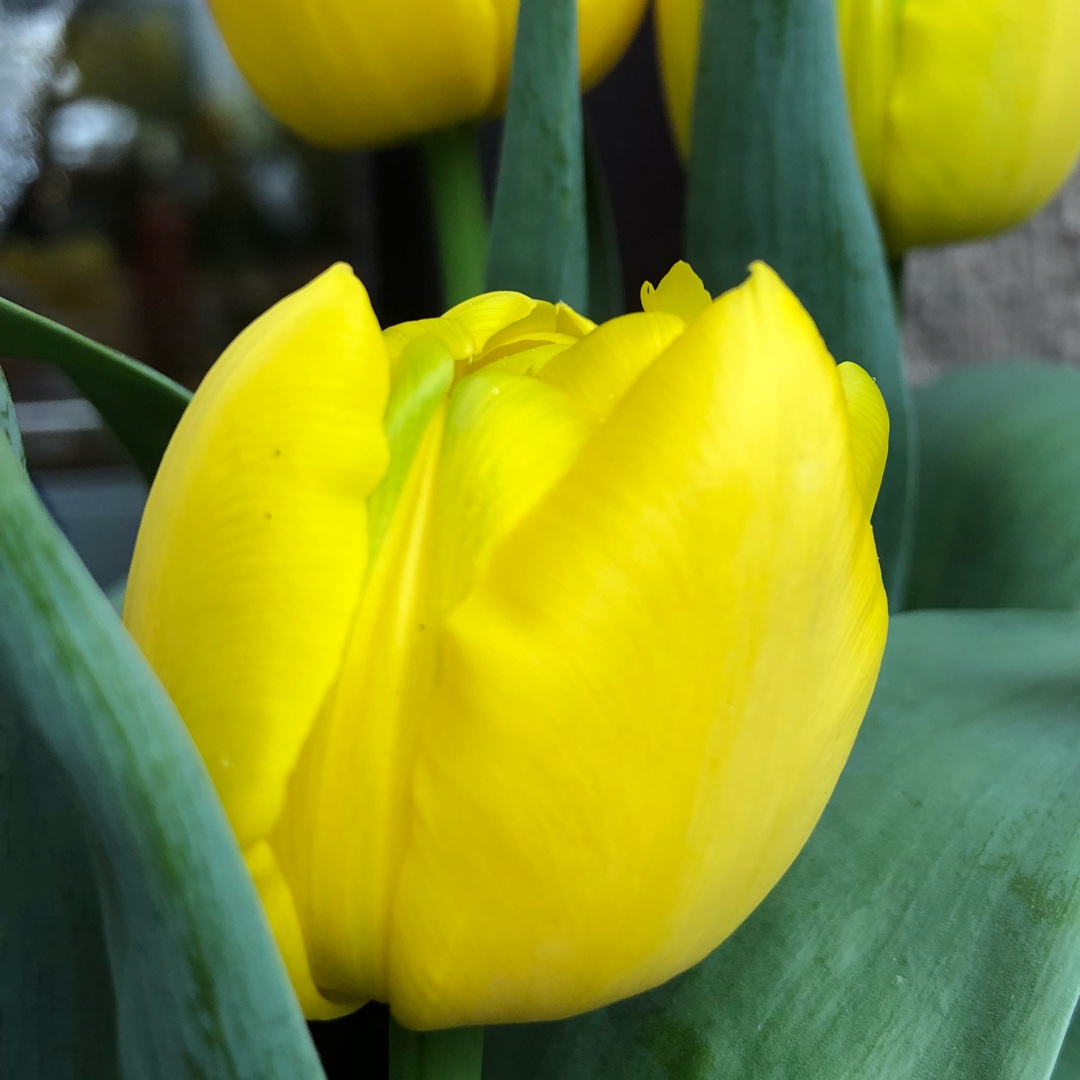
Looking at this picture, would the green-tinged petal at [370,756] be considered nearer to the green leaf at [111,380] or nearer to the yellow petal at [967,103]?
the green leaf at [111,380]

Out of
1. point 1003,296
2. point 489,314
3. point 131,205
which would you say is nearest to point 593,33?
point 489,314

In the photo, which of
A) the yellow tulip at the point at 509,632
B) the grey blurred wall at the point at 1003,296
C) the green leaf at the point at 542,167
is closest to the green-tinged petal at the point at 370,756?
the yellow tulip at the point at 509,632

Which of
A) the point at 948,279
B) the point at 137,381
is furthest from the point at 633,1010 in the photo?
the point at 948,279

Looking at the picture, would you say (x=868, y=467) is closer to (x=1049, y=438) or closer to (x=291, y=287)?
(x=1049, y=438)

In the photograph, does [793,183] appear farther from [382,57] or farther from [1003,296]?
[1003,296]

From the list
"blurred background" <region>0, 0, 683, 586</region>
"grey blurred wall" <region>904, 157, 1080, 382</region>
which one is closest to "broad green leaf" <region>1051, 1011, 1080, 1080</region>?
"grey blurred wall" <region>904, 157, 1080, 382</region>

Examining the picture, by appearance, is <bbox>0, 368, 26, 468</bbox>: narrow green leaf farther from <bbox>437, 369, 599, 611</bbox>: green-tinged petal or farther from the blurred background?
the blurred background

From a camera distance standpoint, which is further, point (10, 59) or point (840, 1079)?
point (10, 59)
